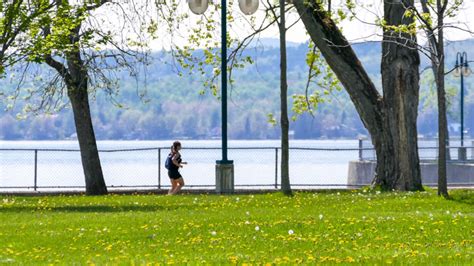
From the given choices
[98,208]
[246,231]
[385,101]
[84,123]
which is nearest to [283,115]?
[385,101]

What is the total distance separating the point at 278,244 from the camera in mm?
16797

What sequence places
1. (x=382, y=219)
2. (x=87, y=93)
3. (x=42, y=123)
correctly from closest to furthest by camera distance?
(x=382, y=219), (x=87, y=93), (x=42, y=123)

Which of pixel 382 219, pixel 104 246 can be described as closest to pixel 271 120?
pixel 382 219

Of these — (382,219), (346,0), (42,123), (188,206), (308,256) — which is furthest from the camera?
(42,123)

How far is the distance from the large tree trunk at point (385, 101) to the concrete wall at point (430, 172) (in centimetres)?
1614

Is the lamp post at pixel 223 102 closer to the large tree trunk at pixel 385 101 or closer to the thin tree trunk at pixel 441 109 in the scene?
the large tree trunk at pixel 385 101

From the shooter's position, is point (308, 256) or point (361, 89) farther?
point (361, 89)

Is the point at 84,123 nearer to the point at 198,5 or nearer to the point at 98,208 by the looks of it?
the point at 198,5

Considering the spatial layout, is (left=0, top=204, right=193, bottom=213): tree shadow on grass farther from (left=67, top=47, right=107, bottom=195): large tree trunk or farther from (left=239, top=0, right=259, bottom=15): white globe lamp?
(left=67, top=47, right=107, bottom=195): large tree trunk

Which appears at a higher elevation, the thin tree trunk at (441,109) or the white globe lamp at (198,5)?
the white globe lamp at (198,5)

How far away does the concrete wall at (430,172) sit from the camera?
161 feet

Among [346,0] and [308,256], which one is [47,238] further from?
[346,0]

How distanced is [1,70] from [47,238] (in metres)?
9.45

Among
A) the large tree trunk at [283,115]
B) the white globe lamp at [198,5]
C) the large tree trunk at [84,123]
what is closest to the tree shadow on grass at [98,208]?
the large tree trunk at [283,115]
